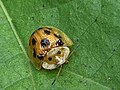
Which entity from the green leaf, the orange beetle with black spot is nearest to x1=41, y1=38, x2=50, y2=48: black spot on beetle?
Answer: the orange beetle with black spot

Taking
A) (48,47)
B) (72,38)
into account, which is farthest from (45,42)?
(72,38)

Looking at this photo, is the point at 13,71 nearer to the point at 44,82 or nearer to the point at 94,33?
the point at 44,82

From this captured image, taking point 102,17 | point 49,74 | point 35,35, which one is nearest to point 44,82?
point 49,74

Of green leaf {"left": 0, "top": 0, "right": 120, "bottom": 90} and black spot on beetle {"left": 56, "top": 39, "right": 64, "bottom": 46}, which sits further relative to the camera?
black spot on beetle {"left": 56, "top": 39, "right": 64, "bottom": 46}

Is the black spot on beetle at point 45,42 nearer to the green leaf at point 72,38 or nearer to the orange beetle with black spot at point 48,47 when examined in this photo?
the orange beetle with black spot at point 48,47

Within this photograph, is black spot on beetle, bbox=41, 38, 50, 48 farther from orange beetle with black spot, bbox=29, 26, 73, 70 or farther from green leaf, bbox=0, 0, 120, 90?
green leaf, bbox=0, 0, 120, 90

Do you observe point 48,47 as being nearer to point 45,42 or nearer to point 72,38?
point 45,42
